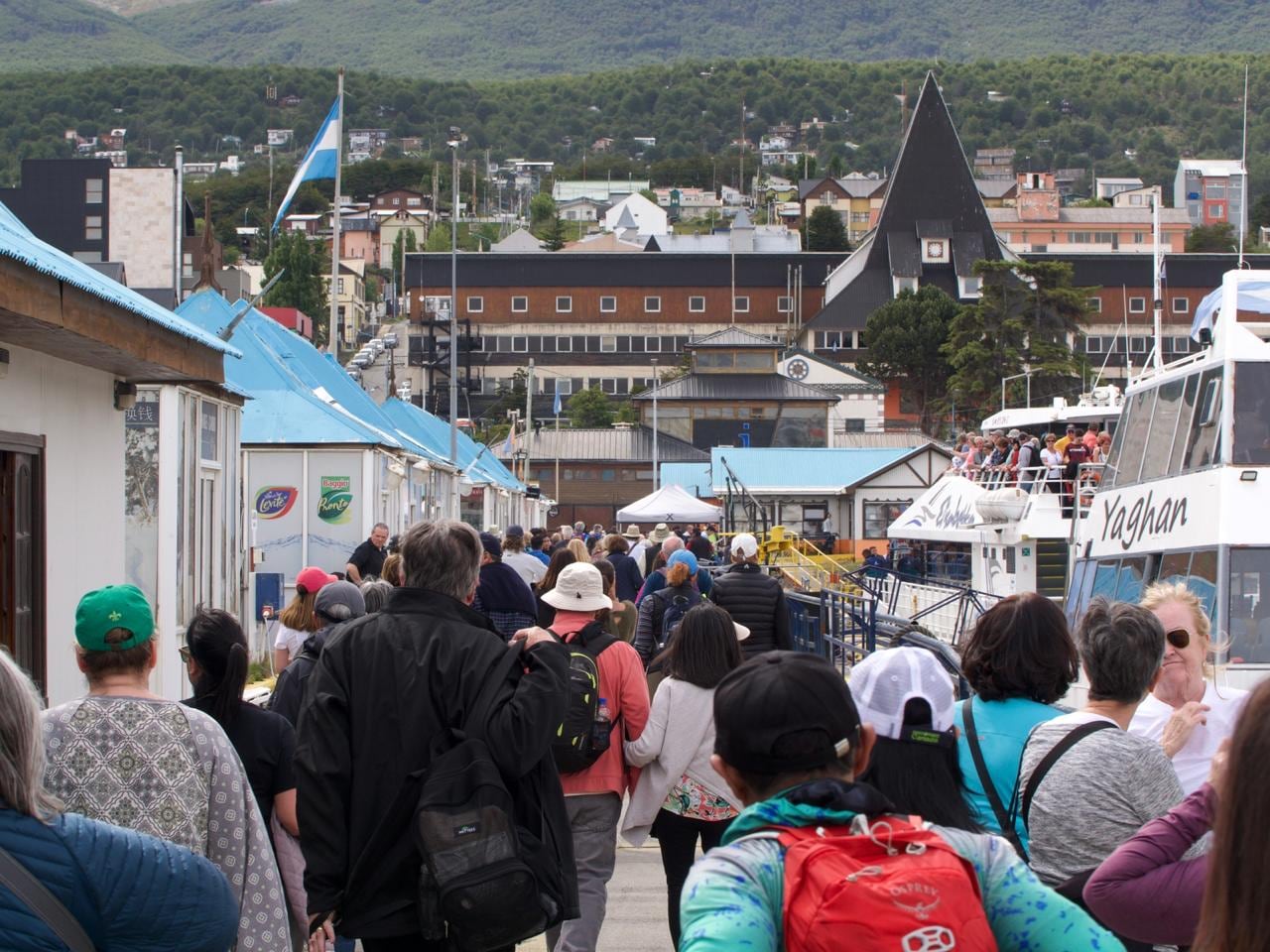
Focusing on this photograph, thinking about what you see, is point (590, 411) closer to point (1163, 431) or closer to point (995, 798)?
point (1163, 431)

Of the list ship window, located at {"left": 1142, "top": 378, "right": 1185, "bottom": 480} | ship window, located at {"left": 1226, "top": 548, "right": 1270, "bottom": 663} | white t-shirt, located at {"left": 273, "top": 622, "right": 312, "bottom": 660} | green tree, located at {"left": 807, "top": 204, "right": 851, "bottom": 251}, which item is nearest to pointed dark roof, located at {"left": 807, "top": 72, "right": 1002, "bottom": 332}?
green tree, located at {"left": 807, "top": 204, "right": 851, "bottom": 251}

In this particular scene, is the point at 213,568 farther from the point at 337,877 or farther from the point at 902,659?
the point at 902,659

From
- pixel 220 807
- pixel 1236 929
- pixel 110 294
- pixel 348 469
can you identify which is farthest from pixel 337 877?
pixel 348 469

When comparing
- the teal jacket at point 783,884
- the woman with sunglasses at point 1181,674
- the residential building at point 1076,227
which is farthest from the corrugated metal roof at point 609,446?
the residential building at point 1076,227

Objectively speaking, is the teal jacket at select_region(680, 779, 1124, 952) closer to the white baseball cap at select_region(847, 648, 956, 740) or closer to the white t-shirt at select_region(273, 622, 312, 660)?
the white baseball cap at select_region(847, 648, 956, 740)

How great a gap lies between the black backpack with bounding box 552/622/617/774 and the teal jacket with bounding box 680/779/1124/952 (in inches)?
162

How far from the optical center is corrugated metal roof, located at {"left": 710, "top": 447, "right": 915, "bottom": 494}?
208 feet

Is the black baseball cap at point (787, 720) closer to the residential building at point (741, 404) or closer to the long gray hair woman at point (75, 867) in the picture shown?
the long gray hair woman at point (75, 867)

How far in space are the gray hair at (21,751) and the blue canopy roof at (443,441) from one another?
34751mm

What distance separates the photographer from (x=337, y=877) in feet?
17.0

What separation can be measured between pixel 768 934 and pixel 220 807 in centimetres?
229

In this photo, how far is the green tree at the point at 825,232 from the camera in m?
159

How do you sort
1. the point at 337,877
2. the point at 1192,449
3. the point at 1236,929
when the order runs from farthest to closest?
the point at 1192,449 → the point at 337,877 → the point at 1236,929

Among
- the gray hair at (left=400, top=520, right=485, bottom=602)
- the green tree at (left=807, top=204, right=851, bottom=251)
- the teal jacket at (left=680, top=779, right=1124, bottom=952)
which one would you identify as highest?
the green tree at (left=807, top=204, right=851, bottom=251)
